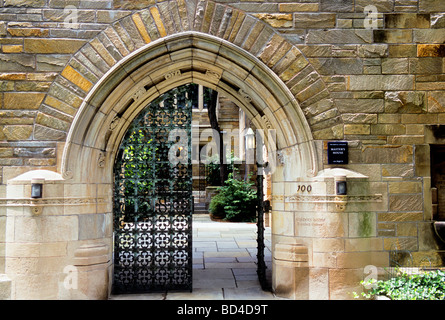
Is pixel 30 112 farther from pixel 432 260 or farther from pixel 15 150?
pixel 432 260

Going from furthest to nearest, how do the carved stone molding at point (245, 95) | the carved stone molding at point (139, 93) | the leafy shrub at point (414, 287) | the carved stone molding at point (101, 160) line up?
1. the carved stone molding at point (245, 95)
2. the carved stone molding at point (139, 93)
3. the carved stone molding at point (101, 160)
4. the leafy shrub at point (414, 287)

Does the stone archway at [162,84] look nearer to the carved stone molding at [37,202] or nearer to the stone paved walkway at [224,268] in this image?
the carved stone molding at [37,202]

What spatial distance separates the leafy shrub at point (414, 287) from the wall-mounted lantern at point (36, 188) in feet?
11.9

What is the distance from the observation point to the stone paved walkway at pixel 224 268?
4.55 m

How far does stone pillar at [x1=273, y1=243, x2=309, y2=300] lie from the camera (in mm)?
4184

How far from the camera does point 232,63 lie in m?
4.36

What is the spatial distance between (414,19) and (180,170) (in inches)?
135

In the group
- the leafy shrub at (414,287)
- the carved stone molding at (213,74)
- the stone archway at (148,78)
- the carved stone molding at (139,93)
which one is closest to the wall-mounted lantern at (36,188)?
the stone archway at (148,78)

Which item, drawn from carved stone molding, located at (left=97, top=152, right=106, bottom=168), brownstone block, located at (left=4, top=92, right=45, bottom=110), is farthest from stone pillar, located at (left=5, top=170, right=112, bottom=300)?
brownstone block, located at (left=4, top=92, right=45, bottom=110)

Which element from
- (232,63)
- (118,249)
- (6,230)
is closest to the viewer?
(6,230)

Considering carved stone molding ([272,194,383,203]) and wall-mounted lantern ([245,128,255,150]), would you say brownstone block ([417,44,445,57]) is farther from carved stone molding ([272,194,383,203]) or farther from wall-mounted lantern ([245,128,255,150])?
wall-mounted lantern ([245,128,255,150])

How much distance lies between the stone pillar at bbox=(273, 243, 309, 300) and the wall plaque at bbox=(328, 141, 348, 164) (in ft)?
3.53

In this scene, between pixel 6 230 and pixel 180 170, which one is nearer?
pixel 6 230

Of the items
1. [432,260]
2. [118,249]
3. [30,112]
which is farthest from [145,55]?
[432,260]
